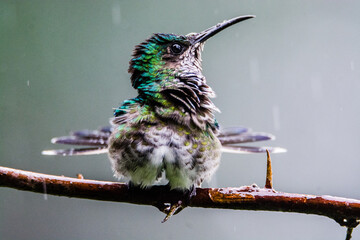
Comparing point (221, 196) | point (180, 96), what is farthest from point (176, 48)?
point (221, 196)

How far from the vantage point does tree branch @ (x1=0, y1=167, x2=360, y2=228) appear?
71.4 inches

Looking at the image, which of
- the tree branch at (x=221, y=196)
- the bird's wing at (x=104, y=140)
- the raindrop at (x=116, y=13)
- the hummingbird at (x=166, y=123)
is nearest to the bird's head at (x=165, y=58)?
the hummingbird at (x=166, y=123)

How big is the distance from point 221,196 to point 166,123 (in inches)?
23.7

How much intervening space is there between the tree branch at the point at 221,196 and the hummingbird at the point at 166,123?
0.69 ft

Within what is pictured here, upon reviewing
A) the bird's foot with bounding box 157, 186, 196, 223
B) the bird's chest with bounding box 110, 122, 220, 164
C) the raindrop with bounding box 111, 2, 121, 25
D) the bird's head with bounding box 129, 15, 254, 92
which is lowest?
the bird's foot with bounding box 157, 186, 196, 223

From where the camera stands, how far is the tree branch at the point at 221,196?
1.81 meters

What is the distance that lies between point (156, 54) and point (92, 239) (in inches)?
118

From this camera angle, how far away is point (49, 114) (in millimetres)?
5887

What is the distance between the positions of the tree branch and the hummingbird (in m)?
0.21

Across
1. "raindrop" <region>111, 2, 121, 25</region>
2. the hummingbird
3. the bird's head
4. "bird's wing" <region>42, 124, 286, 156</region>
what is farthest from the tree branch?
"raindrop" <region>111, 2, 121, 25</region>

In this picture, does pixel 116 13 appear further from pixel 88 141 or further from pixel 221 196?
pixel 221 196

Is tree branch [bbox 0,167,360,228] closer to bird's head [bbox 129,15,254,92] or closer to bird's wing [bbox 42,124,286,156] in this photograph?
bird's head [bbox 129,15,254,92]

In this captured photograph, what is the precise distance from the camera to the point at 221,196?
1.99 metres

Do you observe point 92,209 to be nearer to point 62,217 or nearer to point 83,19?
point 62,217
